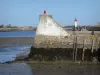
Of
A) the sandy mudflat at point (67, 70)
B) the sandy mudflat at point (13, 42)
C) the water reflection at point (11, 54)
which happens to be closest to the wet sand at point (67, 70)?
the sandy mudflat at point (67, 70)

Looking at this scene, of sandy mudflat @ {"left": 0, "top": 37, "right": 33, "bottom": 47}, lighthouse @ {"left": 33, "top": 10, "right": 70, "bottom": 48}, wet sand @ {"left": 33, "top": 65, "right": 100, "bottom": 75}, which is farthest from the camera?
sandy mudflat @ {"left": 0, "top": 37, "right": 33, "bottom": 47}

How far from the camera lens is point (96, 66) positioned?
23109 millimetres

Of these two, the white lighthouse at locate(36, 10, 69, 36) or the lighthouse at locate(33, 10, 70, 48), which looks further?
the white lighthouse at locate(36, 10, 69, 36)

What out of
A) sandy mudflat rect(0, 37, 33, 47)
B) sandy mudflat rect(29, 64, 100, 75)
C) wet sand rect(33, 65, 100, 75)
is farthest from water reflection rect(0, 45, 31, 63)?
sandy mudflat rect(0, 37, 33, 47)

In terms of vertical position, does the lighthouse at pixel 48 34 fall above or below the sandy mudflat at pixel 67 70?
above

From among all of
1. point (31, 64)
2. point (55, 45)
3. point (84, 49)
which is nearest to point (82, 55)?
point (84, 49)

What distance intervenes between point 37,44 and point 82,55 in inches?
135

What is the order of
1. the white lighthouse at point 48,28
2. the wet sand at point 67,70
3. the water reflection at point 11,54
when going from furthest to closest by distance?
the water reflection at point 11,54 → the white lighthouse at point 48,28 → the wet sand at point 67,70

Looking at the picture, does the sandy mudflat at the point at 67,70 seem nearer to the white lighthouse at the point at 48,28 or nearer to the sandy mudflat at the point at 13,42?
the white lighthouse at the point at 48,28

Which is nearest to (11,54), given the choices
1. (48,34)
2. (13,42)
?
(48,34)

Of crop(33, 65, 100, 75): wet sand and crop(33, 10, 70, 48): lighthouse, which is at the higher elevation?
crop(33, 10, 70, 48): lighthouse

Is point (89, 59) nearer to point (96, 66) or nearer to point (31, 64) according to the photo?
point (96, 66)

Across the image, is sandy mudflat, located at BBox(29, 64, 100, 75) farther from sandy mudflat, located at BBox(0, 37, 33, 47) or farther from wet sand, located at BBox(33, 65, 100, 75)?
sandy mudflat, located at BBox(0, 37, 33, 47)

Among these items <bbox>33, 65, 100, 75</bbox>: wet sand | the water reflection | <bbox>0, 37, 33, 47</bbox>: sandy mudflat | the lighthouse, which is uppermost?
the lighthouse
